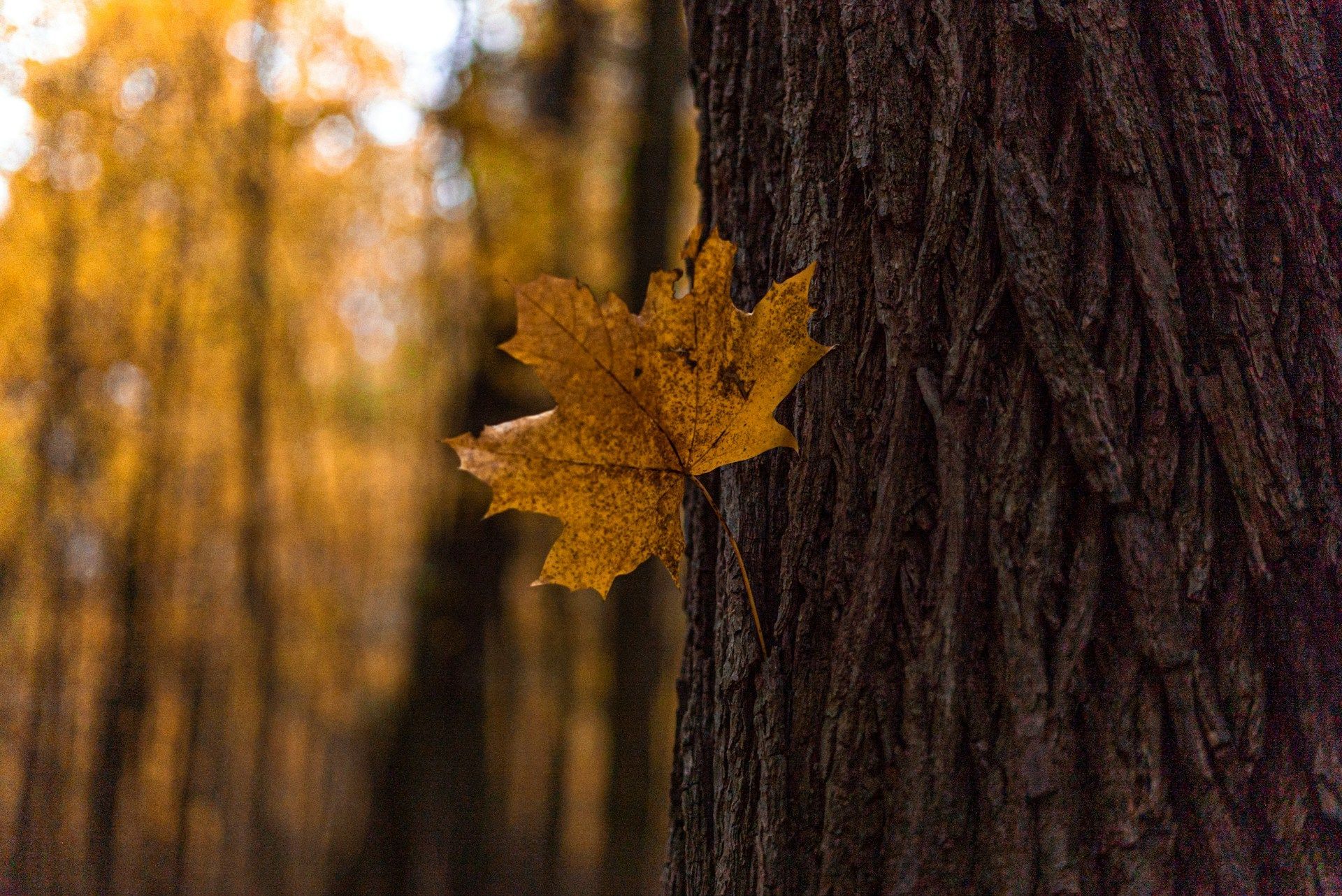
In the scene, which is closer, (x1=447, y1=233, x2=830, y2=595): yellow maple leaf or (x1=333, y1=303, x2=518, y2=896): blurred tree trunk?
(x1=447, y1=233, x2=830, y2=595): yellow maple leaf

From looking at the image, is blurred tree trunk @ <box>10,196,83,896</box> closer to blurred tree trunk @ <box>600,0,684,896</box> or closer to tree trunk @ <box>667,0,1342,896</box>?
blurred tree trunk @ <box>600,0,684,896</box>

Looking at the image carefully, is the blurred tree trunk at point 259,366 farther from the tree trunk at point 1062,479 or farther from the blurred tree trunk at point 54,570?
→ the tree trunk at point 1062,479

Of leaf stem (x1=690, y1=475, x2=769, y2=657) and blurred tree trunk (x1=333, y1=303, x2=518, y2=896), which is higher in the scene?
leaf stem (x1=690, y1=475, x2=769, y2=657)

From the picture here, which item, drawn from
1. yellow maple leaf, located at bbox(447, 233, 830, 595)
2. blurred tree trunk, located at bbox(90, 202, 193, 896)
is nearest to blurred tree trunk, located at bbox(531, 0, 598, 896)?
blurred tree trunk, located at bbox(90, 202, 193, 896)

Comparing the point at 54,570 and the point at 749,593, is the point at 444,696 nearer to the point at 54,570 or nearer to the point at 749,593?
the point at 749,593

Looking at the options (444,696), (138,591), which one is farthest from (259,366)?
(444,696)

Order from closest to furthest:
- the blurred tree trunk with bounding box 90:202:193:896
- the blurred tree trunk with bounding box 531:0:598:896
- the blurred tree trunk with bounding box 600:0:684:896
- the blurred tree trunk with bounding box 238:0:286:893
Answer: the blurred tree trunk with bounding box 600:0:684:896 → the blurred tree trunk with bounding box 531:0:598:896 → the blurred tree trunk with bounding box 90:202:193:896 → the blurred tree trunk with bounding box 238:0:286:893

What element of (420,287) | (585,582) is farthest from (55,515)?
(585,582)
